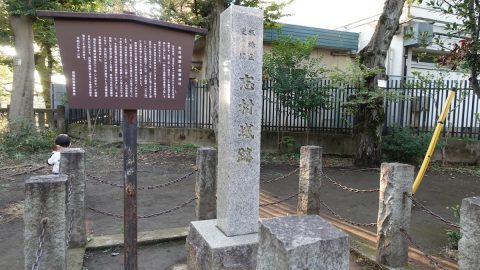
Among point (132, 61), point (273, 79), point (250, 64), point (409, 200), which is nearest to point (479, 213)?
point (409, 200)

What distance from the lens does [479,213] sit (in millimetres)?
2938

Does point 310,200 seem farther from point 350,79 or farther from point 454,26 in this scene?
point 350,79

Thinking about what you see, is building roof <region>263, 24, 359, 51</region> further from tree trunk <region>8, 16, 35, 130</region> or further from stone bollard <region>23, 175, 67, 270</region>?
stone bollard <region>23, 175, 67, 270</region>

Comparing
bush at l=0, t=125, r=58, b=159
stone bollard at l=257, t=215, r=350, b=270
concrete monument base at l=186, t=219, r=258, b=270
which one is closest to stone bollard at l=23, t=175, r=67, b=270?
concrete monument base at l=186, t=219, r=258, b=270

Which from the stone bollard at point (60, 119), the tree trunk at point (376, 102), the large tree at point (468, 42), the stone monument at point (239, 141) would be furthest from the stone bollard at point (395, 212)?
the stone bollard at point (60, 119)

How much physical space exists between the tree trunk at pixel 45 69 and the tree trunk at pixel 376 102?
54.3 feet

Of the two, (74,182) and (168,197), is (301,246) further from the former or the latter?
(168,197)

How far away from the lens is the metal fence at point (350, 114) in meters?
11.7

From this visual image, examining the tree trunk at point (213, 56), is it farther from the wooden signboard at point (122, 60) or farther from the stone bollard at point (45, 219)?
the stone bollard at point (45, 219)

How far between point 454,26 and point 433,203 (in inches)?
149

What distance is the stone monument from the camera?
3.67m

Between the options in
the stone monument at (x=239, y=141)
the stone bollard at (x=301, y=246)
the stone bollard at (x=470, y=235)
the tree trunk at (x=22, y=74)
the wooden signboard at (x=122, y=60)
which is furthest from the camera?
the tree trunk at (x=22, y=74)

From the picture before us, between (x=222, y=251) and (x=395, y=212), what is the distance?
205 cm

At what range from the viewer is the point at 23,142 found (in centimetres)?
1216
